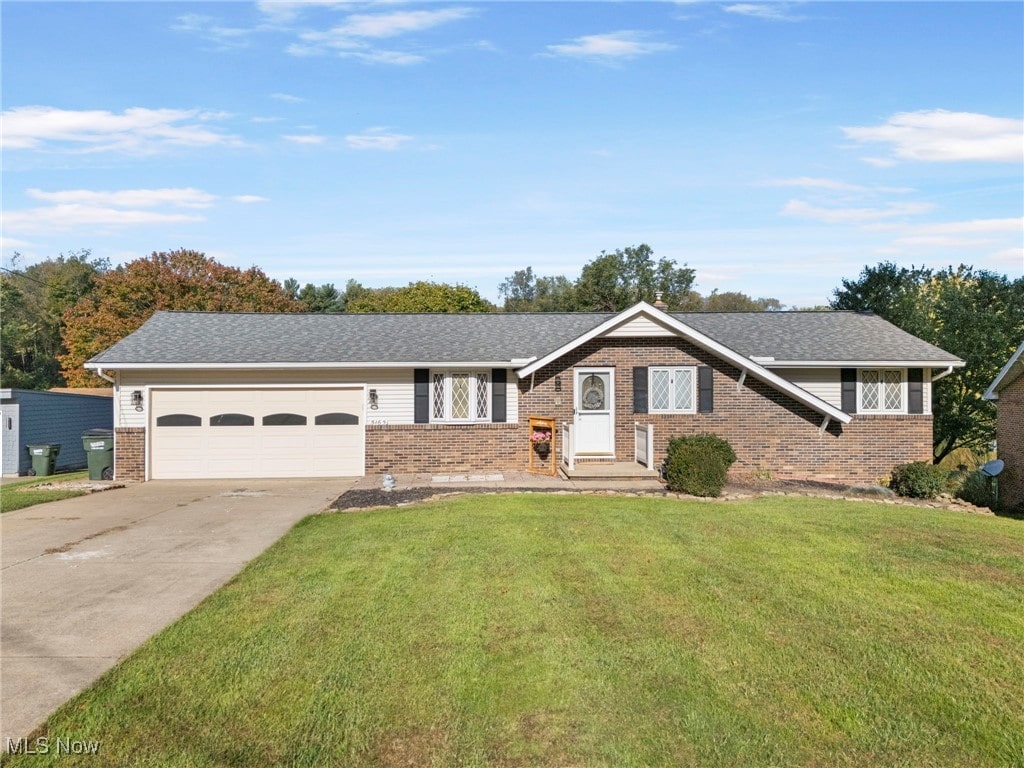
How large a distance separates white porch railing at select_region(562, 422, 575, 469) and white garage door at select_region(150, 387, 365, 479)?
4530 millimetres

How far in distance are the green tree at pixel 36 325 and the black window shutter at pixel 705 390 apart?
39743 mm

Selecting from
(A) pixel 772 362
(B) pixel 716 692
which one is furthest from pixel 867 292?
(B) pixel 716 692

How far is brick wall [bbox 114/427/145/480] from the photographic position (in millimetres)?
16219

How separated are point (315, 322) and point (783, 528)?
1352 cm

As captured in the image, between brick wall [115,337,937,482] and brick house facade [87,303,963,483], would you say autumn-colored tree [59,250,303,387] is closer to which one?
brick house facade [87,303,963,483]

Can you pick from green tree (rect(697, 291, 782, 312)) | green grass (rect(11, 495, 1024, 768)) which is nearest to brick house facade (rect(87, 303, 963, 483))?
green grass (rect(11, 495, 1024, 768))

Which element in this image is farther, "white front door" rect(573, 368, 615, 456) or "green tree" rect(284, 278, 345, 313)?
"green tree" rect(284, 278, 345, 313)

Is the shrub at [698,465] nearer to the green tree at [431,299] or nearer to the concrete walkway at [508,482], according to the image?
the concrete walkway at [508,482]

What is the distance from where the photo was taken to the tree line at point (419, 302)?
22.4 meters

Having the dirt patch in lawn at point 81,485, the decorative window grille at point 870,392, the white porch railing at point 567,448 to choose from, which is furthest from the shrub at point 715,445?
the dirt patch in lawn at point 81,485

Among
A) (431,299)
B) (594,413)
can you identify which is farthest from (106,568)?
(431,299)

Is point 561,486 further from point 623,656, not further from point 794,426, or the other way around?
point 623,656

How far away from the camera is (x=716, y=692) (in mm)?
4660

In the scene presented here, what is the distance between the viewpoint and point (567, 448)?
15.8 metres
